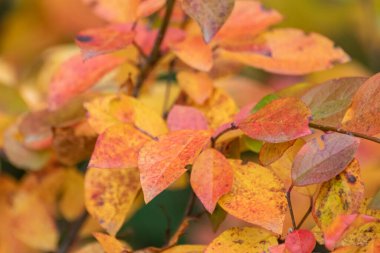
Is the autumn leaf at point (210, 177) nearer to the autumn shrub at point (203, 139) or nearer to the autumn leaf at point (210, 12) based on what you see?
the autumn shrub at point (203, 139)

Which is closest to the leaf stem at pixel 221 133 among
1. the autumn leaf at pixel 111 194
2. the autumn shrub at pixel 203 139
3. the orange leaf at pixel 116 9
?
the autumn shrub at pixel 203 139

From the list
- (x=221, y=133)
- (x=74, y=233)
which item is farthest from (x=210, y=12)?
(x=74, y=233)

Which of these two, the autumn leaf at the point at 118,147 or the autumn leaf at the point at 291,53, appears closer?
the autumn leaf at the point at 118,147

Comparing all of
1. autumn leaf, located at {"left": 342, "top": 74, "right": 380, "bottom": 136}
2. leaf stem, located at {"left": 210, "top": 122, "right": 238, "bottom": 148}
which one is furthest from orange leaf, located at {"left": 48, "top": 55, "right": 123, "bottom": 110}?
autumn leaf, located at {"left": 342, "top": 74, "right": 380, "bottom": 136}

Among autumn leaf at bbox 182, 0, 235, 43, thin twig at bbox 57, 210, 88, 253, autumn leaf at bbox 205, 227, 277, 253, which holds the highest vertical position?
autumn leaf at bbox 182, 0, 235, 43

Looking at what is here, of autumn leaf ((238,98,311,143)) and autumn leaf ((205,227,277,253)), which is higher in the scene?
autumn leaf ((238,98,311,143))

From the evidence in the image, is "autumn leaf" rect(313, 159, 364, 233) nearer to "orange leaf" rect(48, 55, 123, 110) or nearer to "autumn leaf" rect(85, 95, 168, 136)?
"autumn leaf" rect(85, 95, 168, 136)
